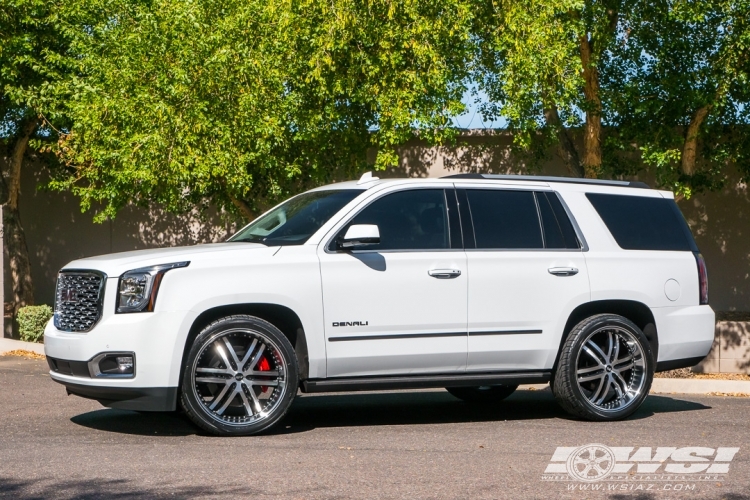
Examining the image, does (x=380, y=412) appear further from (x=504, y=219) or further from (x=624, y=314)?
(x=624, y=314)

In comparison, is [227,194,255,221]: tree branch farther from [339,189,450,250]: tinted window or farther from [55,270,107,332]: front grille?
[55,270,107,332]: front grille

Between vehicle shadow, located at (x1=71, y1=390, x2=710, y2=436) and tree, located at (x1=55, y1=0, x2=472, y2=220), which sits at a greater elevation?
tree, located at (x1=55, y1=0, x2=472, y2=220)

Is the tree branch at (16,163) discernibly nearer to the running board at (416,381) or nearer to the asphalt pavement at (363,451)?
the asphalt pavement at (363,451)

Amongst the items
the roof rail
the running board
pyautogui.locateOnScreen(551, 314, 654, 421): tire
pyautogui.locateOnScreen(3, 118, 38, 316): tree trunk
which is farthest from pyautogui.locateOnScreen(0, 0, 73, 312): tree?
pyautogui.locateOnScreen(551, 314, 654, 421): tire

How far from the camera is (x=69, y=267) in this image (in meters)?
Result: 8.60

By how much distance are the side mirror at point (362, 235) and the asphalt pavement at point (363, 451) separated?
4.91ft

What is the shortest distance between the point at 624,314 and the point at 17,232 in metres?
14.8

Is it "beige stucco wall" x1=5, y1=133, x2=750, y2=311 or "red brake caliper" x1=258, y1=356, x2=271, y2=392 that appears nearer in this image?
"red brake caliper" x1=258, y1=356, x2=271, y2=392

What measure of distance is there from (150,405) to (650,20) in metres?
10.4

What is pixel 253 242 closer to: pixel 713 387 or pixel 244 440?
pixel 244 440

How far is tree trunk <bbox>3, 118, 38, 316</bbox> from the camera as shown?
20969 mm

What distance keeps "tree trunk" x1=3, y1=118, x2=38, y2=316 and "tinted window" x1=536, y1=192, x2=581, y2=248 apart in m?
13.7

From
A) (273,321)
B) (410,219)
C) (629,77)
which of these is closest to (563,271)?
(410,219)

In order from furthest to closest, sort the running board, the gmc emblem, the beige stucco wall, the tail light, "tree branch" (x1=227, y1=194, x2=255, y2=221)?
the beige stucco wall
"tree branch" (x1=227, y1=194, x2=255, y2=221)
the tail light
the running board
the gmc emblem
